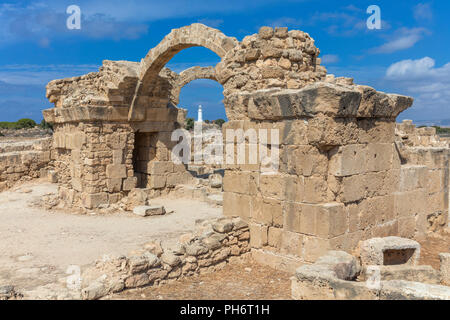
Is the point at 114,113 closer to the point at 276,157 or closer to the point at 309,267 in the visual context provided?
the point at 276,157

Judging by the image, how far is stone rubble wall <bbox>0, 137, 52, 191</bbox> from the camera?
43.1 feet

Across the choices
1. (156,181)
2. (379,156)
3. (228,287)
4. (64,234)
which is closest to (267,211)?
(228,287)

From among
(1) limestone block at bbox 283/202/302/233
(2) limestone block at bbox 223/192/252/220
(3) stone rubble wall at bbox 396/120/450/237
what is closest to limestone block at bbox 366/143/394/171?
(3) stone rubble wall at bbox 396/120/450/237

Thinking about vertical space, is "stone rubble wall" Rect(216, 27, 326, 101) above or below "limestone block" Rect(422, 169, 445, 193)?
above

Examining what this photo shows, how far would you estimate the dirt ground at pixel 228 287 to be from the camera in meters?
4.73

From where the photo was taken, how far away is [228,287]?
5090 mm

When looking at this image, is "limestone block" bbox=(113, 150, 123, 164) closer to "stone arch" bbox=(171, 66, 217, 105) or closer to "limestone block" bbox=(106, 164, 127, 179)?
"limestone block" bbox=(106, 164, 127, 179)

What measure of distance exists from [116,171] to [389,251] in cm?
735

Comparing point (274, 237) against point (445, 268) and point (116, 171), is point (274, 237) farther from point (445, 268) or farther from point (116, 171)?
point (116, 171)

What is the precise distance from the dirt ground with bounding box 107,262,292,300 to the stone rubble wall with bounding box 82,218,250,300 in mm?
101

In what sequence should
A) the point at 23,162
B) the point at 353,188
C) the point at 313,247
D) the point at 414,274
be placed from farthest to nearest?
the point at 23,162 < the point at 353,188 < the point at 313,247 < the point at 414,274

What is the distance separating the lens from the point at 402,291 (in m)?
3.25
